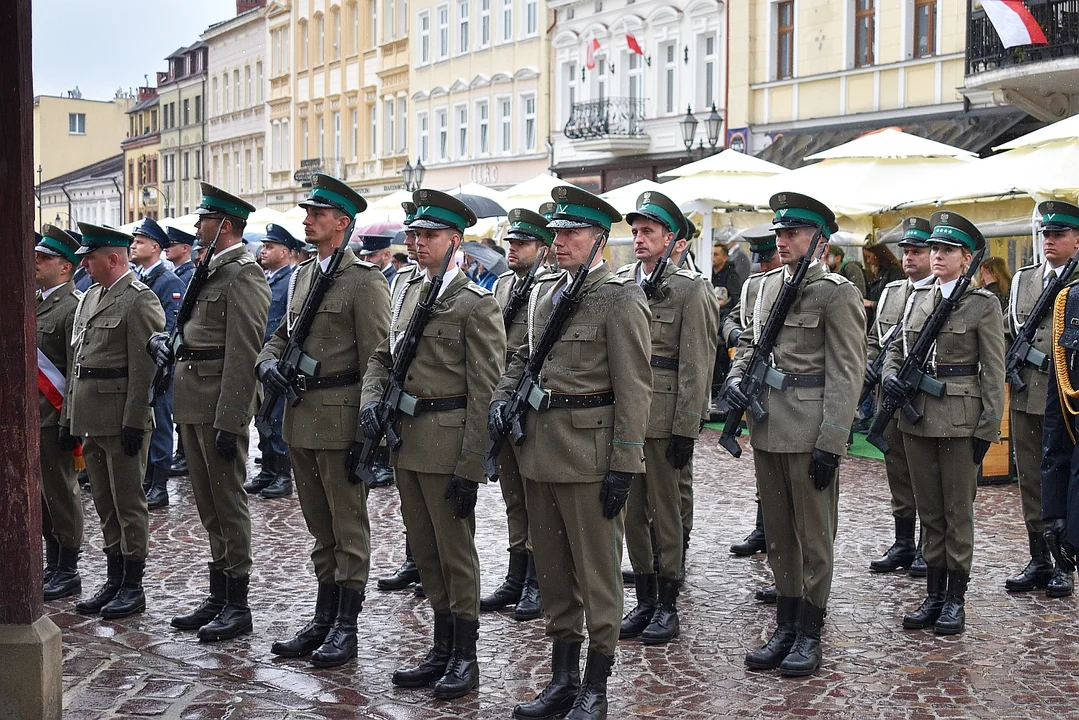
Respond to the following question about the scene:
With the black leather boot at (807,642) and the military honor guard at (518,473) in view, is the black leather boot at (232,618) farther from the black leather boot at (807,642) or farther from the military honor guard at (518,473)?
the black leather boot at (807,642)

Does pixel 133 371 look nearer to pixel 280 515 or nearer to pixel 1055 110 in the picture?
pixel 280 515

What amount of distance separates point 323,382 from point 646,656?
205cm

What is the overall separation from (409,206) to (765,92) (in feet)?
73.1

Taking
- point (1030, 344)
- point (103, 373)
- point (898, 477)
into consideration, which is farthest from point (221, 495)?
point (1030, 344)

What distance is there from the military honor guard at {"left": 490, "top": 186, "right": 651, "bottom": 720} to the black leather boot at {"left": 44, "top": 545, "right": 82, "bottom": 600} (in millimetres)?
3535

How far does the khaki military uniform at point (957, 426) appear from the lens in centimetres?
754

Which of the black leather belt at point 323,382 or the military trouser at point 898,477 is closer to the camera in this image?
the black leather belt at point 323,382

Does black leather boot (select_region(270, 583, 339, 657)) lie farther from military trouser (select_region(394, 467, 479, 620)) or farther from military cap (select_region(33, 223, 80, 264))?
military cap (select_region(33, 223, 80, 264))

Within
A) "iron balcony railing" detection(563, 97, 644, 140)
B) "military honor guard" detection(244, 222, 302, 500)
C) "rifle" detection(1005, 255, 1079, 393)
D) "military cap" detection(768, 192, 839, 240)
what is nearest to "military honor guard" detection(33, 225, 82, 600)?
"military honor guard" detection(244, 222, 302, 500)

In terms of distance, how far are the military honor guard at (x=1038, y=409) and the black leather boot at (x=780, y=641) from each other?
2106 mm

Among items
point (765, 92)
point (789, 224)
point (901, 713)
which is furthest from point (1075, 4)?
point (901, 713)

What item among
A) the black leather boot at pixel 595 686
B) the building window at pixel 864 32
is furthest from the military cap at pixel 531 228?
the building window at pixel 864 32

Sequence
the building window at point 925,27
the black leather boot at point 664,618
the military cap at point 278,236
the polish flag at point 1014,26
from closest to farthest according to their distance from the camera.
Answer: the black leather boot at point 664,618 < the military cap at point 278,236 < the polish flag at point 1014,26 < the building window at point 925,27

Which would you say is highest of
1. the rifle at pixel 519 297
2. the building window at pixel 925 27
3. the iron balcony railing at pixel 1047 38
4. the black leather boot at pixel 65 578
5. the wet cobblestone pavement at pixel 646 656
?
the building window at pixel 925 27
